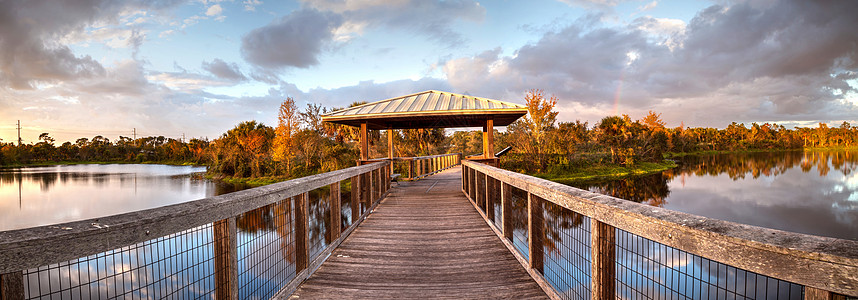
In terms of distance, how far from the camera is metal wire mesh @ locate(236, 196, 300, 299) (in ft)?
10.2

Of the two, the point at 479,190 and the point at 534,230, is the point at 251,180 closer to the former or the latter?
the point at 479,190

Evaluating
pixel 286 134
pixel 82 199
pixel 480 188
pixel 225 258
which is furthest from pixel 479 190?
pixel 82 199

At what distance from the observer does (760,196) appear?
2306 cm

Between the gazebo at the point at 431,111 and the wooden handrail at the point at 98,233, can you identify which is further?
the gazebo at the point at 431,111

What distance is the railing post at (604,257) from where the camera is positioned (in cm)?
212

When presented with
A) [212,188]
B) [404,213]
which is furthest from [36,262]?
[212,188]

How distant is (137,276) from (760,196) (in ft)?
110

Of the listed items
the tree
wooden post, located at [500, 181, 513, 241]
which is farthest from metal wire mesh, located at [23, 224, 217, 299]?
the tree

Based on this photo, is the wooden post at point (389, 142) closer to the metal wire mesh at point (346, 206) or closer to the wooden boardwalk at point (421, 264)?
the metal wire mesh at point (346, 206)

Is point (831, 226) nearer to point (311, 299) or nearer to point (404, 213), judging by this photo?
point (404, 213)

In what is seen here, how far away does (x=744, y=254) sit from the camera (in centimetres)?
128

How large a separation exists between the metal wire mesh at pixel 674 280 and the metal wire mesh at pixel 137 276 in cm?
236

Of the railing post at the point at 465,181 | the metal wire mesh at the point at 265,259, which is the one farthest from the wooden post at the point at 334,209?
the railing post at the point at 465,181

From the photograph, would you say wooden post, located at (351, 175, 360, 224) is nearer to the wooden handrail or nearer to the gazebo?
the wooden handrail
